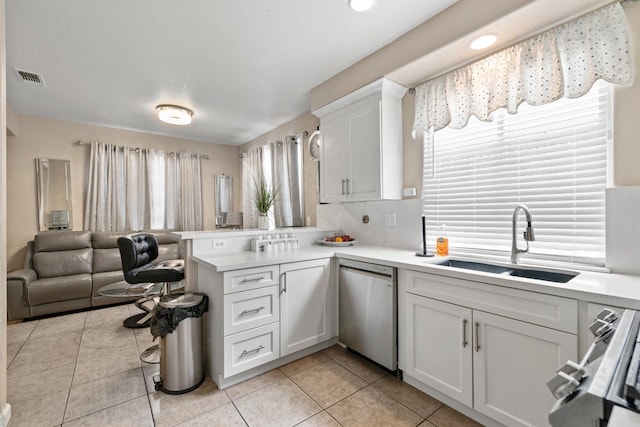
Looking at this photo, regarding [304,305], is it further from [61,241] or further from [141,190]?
[141,190]

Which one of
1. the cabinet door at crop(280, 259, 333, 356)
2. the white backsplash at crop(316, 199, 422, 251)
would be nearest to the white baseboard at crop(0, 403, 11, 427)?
the cabinet door at crop(280, 259, 333, 356)

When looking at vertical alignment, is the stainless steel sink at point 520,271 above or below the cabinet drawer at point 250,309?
above

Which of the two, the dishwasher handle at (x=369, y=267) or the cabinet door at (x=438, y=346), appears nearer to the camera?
the cabinet door at (x=438, y=346)

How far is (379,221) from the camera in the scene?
9.39 ft

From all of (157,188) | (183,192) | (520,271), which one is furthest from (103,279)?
(520,271)

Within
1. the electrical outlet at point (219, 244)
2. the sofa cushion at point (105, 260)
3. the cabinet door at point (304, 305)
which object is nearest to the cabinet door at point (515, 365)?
the cabinet door at point (304, 305)

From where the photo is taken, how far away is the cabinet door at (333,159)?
280 cm

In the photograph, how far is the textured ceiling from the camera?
189 centimetres

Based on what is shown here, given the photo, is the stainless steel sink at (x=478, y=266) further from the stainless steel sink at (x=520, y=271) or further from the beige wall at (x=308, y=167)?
the beige wall at (x=308, y=167)

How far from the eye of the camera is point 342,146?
2812 millimetres

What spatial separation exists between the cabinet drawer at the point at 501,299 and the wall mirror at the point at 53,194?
469cm

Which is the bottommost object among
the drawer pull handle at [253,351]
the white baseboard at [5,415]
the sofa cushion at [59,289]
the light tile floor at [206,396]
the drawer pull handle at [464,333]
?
the light tile floor at [206,396]

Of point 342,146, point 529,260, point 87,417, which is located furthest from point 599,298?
point 87,417

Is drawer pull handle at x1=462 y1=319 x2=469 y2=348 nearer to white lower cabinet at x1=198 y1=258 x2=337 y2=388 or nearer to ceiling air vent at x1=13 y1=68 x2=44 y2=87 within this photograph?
white lower cabinet at x1=198 y1=258 x2=337 y2=388
